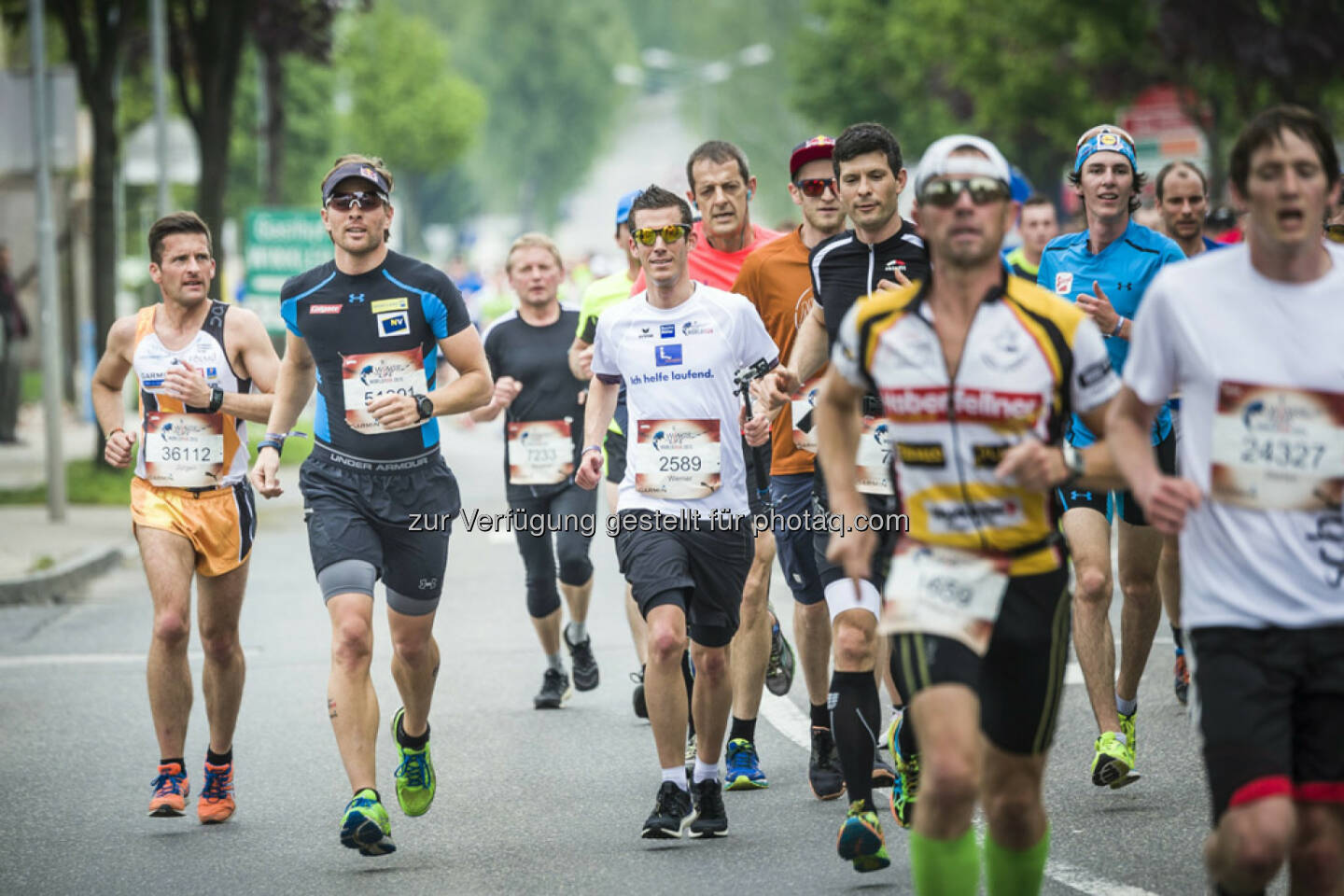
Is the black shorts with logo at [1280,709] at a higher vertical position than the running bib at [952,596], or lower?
lower

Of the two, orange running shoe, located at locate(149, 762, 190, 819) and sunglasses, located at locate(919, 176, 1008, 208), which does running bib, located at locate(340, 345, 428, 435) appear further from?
sunglasses, located at locate(919, 176, 1008, 208)

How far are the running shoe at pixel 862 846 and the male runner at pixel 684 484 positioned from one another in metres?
0.97

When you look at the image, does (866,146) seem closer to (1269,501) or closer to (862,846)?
(862,846)

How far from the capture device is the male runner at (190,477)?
7.82 meters

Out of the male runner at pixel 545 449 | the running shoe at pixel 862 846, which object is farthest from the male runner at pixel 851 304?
the male runner at pixel 545 449

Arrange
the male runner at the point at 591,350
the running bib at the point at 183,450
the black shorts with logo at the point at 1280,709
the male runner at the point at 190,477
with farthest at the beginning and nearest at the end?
the male runner at the point at 591,350 < the running bib at the point at 183,450 < the male runner at the point at 190,477 < the black shorts with logo at the point at 1280,709

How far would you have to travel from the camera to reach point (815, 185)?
27.6 feet

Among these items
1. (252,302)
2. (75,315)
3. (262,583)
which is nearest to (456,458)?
(252,302)

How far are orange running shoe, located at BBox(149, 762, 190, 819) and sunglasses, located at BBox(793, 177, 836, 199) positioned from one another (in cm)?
334

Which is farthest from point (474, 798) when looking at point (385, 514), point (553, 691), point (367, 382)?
point (553, 691)

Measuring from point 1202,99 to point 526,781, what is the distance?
22.5 meters

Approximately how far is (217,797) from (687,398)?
2.37m

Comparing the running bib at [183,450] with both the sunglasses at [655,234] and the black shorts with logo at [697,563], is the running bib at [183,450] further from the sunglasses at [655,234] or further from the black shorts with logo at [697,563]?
the sunglasses at [655,234]

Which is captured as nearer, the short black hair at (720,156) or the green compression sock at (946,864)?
the green compression sock at (946,864)
